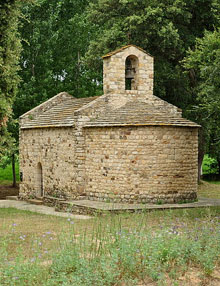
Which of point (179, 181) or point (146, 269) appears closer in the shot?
point (146, 269)

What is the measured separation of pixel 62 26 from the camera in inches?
1302

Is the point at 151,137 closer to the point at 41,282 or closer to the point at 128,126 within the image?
the point at 128,126

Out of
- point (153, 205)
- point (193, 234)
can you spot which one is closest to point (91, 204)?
point (153, 205)

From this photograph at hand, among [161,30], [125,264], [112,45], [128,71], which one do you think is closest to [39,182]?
[128,71]

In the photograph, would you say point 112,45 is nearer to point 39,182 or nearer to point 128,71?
point 128,71

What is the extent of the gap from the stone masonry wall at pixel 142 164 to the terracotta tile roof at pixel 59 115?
6.06ft

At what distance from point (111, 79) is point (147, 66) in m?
1.77

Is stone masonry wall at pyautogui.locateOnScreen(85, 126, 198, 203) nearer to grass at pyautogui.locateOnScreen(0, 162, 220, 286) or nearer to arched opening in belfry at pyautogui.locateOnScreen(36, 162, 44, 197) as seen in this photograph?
arched opening in belfry at pyautogui.locateOnScreen(36, 162, 44, 197)

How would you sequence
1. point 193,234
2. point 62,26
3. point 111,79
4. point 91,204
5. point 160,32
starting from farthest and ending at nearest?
1. point 62,26
2. point 160,32
3. point 111,79
4. point 91,204
5. point 193,234

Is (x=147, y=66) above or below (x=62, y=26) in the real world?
below

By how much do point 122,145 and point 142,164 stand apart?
106 centimetres

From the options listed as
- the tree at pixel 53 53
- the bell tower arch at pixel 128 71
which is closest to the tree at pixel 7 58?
the bell tower arch at pixel 128 71

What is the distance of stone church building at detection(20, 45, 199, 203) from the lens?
64.8 feet

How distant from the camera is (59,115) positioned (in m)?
23.1
